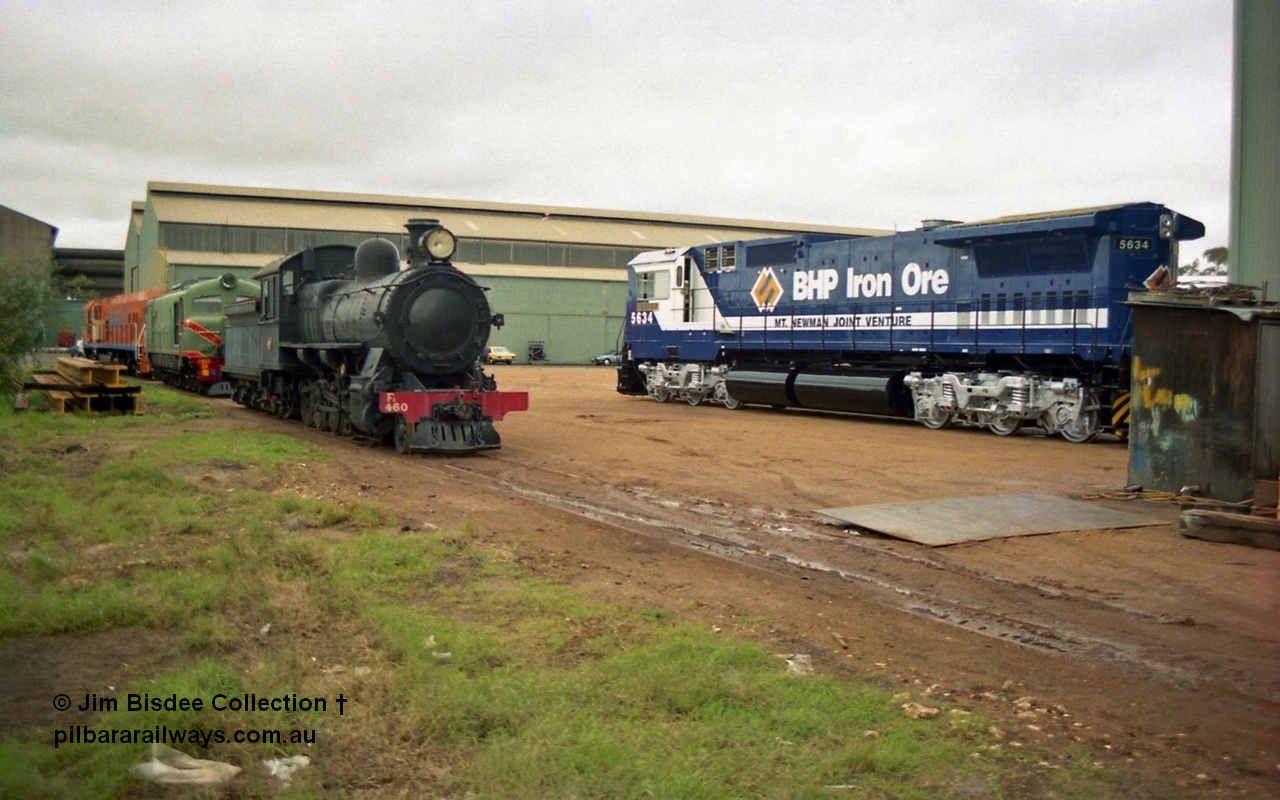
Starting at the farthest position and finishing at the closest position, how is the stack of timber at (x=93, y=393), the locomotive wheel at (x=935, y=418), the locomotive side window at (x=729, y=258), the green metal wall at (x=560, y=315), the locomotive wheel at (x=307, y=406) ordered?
the green metal wall at (x=560, y=315), the locomotive side window at (x=729, y=258), the stack of timber at (x=93, y=393), the locomotive wheel at (x=935, y=418), the locomotive wheel at (x=307, y=406)

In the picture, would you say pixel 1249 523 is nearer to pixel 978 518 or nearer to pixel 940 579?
pixel 978 518

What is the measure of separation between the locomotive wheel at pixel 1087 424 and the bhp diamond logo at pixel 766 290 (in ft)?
29.7

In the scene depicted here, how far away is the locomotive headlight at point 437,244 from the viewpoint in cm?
1667

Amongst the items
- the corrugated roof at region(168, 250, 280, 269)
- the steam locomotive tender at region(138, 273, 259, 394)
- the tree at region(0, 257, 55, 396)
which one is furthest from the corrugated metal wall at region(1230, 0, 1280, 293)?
the corrugated roof at region(168, 250, 280, 269)

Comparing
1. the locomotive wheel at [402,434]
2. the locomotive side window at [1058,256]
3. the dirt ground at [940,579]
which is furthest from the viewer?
the locomotive side window at [1058,256]

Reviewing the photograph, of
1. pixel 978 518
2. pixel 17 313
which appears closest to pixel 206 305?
pixel 17 313

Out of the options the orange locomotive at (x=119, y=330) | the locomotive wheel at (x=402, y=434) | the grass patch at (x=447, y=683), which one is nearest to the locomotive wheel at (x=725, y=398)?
the locomotive wheel at (x=402, y=434)

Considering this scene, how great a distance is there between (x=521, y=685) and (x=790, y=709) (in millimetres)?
1397

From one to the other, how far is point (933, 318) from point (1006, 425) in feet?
9.63

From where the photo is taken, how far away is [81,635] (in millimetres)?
6234

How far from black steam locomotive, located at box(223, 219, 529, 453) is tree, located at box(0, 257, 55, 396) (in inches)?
170

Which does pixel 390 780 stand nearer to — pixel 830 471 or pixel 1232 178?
pixel 830 471

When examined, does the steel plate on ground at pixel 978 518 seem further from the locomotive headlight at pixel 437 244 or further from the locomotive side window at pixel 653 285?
Answer: the locomotive side window at pixel 653 285

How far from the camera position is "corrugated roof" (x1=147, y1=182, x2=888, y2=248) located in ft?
206
